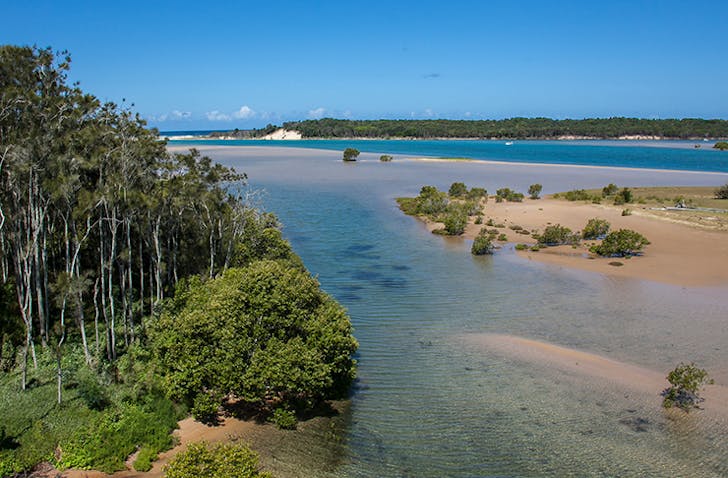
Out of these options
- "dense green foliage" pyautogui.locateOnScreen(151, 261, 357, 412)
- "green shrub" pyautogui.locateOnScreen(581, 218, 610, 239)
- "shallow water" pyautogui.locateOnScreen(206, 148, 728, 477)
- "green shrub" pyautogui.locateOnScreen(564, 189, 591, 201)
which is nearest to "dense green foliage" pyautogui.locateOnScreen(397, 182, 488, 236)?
"shallow water" pyautogui.locateOnScreen(206, 148, 728, 477)

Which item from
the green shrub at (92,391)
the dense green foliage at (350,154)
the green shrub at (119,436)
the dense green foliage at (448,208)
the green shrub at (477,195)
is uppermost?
the dense green foliage at (350,154)

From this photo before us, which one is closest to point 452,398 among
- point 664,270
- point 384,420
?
point 384,420

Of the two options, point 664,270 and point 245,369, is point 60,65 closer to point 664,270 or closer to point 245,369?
point 245,369

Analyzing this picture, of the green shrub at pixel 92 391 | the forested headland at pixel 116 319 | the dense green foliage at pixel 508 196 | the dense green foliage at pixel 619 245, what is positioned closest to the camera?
the forested headland at pixel 116 319

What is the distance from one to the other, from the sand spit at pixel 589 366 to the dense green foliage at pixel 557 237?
2024 centimetres

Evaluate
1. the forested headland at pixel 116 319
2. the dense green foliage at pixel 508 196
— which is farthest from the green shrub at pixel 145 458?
the dense green foliage at pixel 508 196

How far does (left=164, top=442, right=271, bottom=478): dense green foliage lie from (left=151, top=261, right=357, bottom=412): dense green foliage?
3.90m

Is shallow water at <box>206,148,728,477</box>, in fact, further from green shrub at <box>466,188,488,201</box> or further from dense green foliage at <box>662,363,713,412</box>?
green shrub at <box>466,188,488,201</box>

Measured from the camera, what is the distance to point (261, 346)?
59.3 ft

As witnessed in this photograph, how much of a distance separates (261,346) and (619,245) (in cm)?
2973

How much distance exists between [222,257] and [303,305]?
33.4ft

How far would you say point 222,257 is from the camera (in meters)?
28.0

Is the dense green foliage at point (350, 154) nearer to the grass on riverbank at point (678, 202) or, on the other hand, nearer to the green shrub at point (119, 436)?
the grass on riverbank at point (678, 202)

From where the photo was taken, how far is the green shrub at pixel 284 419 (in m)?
17.0
